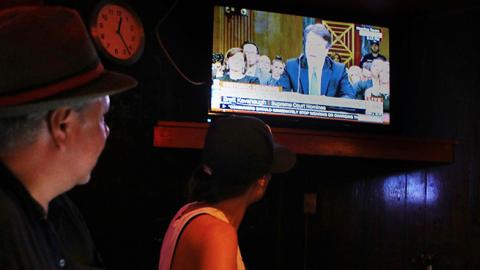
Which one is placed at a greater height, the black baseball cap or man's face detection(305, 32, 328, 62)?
man's face detection(305, 32, 328, 62)

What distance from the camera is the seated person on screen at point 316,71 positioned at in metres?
3.09

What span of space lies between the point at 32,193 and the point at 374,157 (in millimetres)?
2373

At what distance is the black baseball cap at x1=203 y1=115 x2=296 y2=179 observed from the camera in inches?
62.6

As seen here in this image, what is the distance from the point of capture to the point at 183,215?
5.03ft

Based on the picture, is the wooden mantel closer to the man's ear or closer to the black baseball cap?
the black baseball cap

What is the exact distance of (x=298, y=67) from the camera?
311 centimetres

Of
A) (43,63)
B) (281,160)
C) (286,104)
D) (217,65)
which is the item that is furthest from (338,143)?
(43,63)

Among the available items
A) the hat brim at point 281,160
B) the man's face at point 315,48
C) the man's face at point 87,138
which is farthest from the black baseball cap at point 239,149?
the man's face at point 315,48

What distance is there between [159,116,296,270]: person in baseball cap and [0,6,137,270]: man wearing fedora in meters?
0.57

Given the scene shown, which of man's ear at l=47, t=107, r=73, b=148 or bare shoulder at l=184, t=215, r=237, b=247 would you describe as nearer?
man's ear at l=47, t=107, r=73, b=148

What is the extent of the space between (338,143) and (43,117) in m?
2.25

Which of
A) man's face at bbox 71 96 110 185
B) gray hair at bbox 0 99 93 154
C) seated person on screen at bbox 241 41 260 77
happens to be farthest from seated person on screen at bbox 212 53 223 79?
gray hair at bbox 0 99 93 154

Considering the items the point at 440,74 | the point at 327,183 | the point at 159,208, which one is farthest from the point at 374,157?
the point at 159,208

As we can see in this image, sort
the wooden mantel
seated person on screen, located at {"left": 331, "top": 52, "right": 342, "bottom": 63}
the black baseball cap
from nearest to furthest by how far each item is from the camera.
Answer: the black baseball cap
the wooden mantel
seated person on screen, located at {"left": 331, "top": 52, "right": 342, "bottom": 63}
